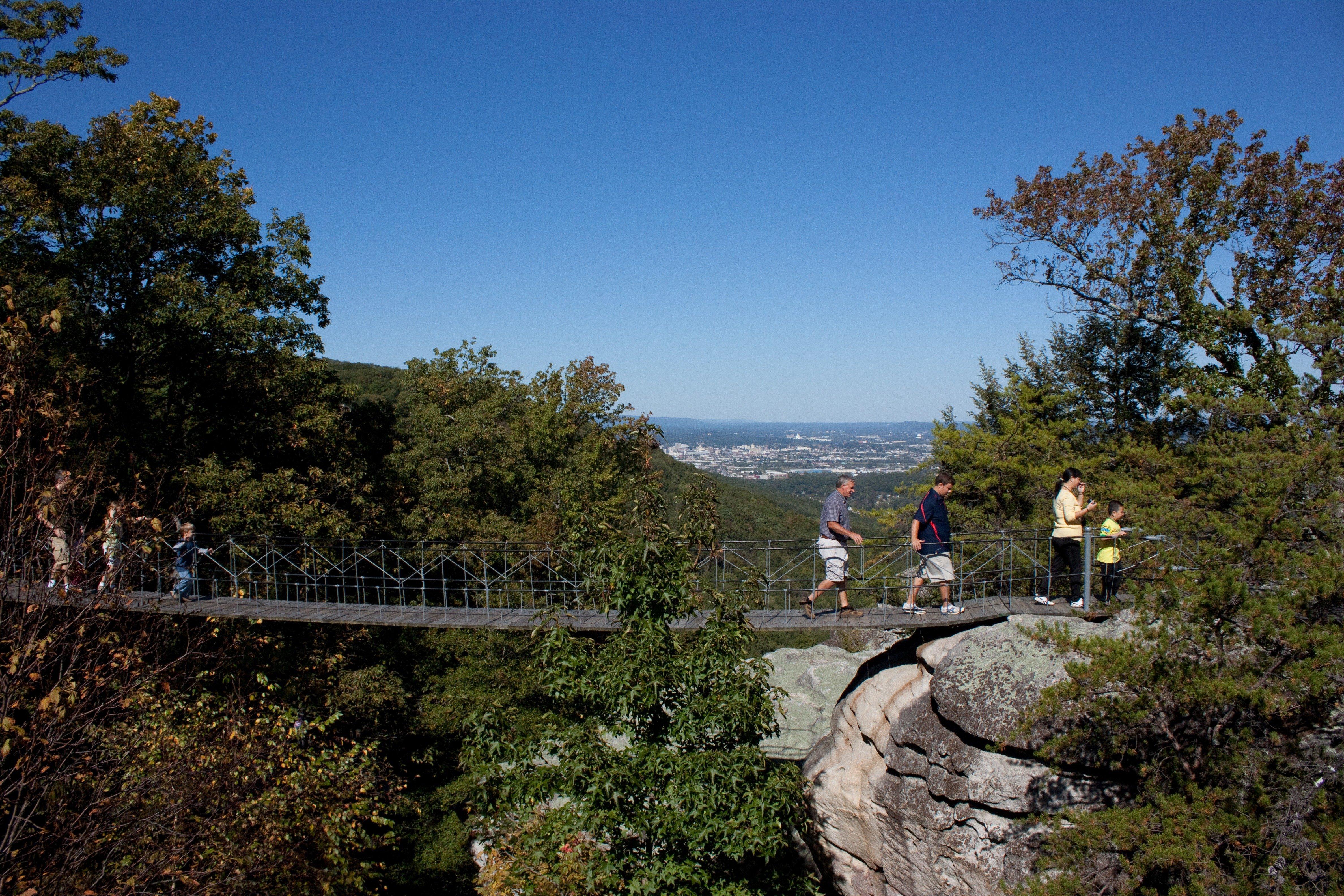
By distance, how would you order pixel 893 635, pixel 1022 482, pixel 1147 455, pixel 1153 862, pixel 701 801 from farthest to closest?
1. pixel 893 635
2. pixel 1022 482
3. pixel 1147 455
4. pixel 701 801
5. pixel 1153 862

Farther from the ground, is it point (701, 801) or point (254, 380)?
point (254, 380)

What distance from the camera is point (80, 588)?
18.4ft

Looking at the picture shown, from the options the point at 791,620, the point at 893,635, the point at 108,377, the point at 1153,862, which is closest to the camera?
the point at 1153,862

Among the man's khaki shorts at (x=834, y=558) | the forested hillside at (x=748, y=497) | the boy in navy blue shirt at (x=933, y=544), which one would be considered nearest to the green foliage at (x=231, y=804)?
the man's khaki shorts at (x=834, y=558)

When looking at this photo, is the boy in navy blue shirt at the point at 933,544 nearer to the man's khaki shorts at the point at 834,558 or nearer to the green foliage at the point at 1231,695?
the man's khaki shorts at the point at 834,558

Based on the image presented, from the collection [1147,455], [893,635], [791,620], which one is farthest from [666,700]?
[893,635]

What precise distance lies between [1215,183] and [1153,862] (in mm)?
14742

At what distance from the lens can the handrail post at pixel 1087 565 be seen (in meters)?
8.79

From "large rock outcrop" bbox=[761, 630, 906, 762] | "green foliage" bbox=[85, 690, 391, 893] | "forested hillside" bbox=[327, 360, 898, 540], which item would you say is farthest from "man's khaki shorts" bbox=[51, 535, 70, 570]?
"forested hillside" bbox=[327, 360, 898, 540]

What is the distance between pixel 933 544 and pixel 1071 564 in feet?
6.34

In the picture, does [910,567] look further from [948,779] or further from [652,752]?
[652,752]

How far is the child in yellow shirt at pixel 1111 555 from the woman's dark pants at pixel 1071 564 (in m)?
0.24

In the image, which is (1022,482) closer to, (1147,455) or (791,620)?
(1147,455)

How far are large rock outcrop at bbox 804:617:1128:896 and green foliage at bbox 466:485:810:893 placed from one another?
59.6 inches
